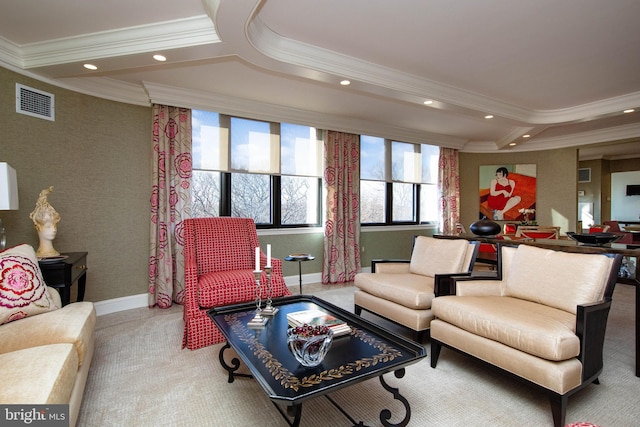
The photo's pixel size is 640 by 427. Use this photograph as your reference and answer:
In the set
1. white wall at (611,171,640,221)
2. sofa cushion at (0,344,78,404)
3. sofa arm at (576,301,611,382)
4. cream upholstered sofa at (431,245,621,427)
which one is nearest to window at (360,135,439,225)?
cream upholstered sofa at (431,245,621,427)

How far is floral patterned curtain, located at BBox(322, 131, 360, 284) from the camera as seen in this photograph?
4918mm

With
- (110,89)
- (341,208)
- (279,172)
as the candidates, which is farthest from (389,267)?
(110,89)

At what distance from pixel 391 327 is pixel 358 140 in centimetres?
310

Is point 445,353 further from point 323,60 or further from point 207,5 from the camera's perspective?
point 207,5

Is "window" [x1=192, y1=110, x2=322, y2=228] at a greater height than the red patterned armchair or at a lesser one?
greater

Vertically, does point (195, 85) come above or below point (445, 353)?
above

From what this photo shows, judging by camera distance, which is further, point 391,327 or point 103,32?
point 391,327

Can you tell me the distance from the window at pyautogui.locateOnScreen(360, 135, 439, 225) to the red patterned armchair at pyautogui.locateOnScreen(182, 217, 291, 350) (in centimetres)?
261

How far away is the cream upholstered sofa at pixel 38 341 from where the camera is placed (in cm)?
127

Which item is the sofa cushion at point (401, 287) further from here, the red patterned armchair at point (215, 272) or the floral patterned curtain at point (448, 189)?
the floral patterned curtain at point (448, 189)

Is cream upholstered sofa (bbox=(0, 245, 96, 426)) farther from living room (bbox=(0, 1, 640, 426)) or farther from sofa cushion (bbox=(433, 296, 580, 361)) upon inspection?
sofa cushion (bbox=(433, 296, 580, 361))

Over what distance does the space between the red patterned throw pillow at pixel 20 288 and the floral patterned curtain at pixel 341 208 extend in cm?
341

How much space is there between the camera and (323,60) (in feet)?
9.80

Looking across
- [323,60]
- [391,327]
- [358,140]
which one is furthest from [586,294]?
[358,140]
